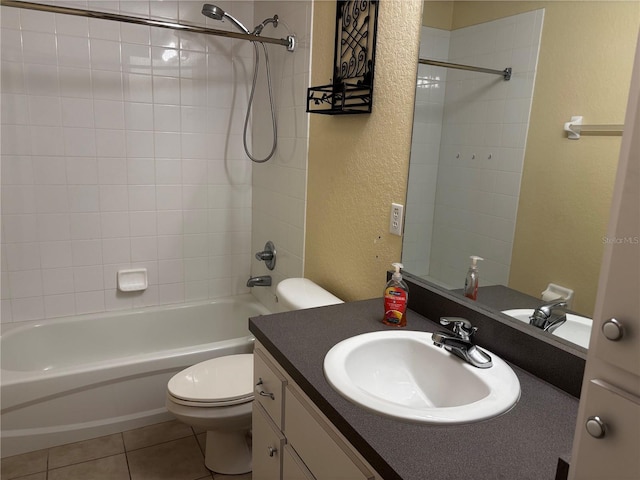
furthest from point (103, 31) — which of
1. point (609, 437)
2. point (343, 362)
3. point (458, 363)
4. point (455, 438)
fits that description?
point (609, 437)

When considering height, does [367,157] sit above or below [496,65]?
below

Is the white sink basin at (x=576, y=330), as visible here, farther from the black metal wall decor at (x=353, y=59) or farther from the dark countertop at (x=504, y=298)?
the black metal wall decor at (x=353, y=59)

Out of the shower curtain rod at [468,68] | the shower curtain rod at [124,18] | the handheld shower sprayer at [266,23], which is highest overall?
the handheld shower sprayer at [266,23]

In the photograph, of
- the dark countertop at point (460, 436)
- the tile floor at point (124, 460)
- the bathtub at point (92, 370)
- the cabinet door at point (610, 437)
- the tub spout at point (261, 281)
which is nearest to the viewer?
the cabinet door at point (610, 437)

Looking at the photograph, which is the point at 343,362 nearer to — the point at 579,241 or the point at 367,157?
the point at 579,241

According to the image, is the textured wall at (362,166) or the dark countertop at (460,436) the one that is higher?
the textured wall at (362,166)

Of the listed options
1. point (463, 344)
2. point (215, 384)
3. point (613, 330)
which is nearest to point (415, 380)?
point (463, 344)

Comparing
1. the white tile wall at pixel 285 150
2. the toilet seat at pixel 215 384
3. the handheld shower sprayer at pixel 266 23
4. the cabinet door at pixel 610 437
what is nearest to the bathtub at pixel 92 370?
the toilet seat at pixel 215 384

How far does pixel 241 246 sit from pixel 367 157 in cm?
149

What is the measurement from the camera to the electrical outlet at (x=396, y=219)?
5.31 ft

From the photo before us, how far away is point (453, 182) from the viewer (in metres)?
1.44

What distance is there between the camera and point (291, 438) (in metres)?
1.22

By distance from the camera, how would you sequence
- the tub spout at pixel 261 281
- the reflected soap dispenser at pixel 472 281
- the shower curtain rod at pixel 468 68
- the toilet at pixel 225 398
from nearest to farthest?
the shower curtain rod at pixel 468 68
the reflected soap dispenser at pixel 472 281
the toilet at pixel 225 398
the tub spout at pixel 261 281

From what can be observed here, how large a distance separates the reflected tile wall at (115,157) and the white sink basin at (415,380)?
1847mm
